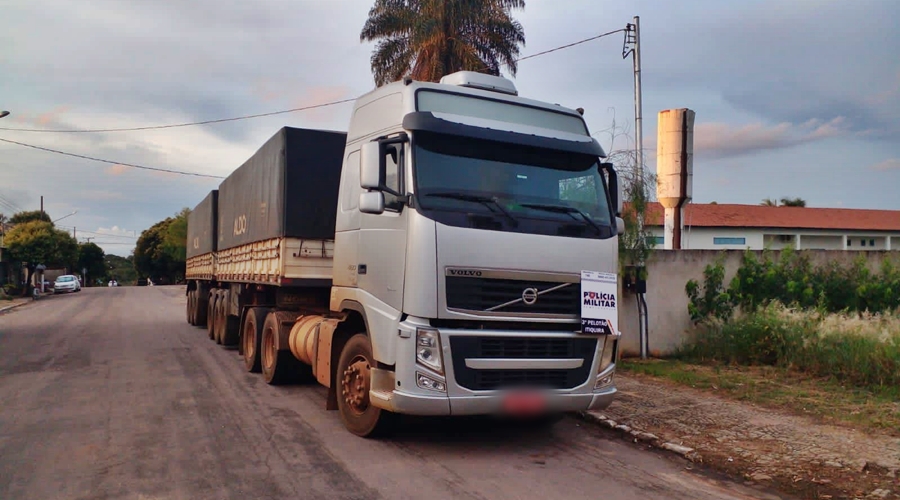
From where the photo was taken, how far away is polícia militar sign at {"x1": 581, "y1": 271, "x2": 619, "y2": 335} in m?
6.48

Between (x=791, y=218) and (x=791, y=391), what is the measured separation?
123ft

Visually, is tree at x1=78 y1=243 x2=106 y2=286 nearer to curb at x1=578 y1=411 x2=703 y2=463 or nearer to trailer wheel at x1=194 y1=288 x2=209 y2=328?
trailer wheel at x1=194 y1=288 x2=209 y2=328

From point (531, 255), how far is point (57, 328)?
18.7m

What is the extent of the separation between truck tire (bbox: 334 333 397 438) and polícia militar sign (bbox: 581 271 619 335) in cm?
208

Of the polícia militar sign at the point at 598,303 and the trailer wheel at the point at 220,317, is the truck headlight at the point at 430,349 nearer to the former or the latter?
the polícia militar sign at the point at 598,303

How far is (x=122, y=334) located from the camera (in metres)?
17.8

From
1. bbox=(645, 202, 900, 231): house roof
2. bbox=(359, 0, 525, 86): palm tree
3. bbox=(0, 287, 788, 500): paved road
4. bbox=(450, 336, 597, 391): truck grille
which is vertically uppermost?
bbox=(359, 0, 525, 86): palm tree

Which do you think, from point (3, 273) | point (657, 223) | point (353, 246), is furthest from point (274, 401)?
point (3, 273)

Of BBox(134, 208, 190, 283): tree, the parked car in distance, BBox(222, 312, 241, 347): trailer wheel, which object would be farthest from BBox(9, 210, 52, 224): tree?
BBox(222, 312, 241, 347): trailer wheel

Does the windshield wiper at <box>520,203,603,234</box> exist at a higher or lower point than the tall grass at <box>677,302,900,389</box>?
higher

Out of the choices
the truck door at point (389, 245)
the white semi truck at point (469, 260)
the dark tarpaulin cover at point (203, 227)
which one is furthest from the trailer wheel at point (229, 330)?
the truck door at point (389, 245)

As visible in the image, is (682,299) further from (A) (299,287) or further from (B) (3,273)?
(B) (3,273)

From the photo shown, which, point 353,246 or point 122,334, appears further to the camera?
point 122,334

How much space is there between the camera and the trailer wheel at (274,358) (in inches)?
394
